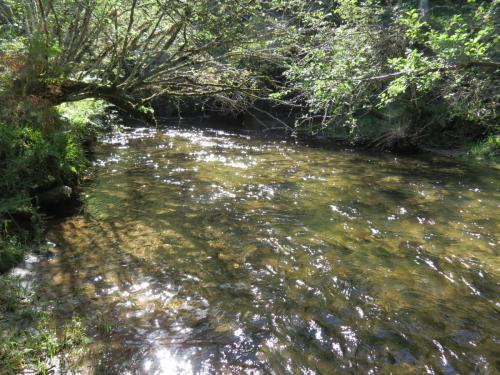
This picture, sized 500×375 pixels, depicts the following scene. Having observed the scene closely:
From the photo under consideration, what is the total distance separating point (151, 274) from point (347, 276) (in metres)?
2.57

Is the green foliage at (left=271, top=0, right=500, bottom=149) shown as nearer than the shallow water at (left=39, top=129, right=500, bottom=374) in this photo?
No

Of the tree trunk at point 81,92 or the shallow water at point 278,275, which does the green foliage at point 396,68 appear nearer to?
the shallow water at point 278,275

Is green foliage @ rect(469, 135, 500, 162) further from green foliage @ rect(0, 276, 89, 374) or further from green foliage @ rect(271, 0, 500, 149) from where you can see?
green foliage @ rect(0, 276, 89, 374)

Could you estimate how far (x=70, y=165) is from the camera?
789 centimetres

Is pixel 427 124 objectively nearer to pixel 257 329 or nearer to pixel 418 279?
pixel 418 279

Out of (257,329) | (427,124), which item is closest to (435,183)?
(427,124)

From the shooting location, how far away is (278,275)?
530 centimetres

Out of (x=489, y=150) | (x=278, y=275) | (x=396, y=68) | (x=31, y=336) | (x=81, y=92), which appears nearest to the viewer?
(x=31, y=336)

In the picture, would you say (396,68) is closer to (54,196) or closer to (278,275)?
(278,275)

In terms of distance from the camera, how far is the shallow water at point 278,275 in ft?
12.6

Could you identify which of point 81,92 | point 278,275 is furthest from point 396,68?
point 81,92

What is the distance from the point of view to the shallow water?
3.86m

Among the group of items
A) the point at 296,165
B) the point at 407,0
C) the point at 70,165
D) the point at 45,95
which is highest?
the point at 407,0

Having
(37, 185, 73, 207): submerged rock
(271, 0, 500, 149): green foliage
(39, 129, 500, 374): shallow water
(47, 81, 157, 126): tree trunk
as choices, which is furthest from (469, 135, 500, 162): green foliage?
(37, 185, 73, 207): submerged rock
